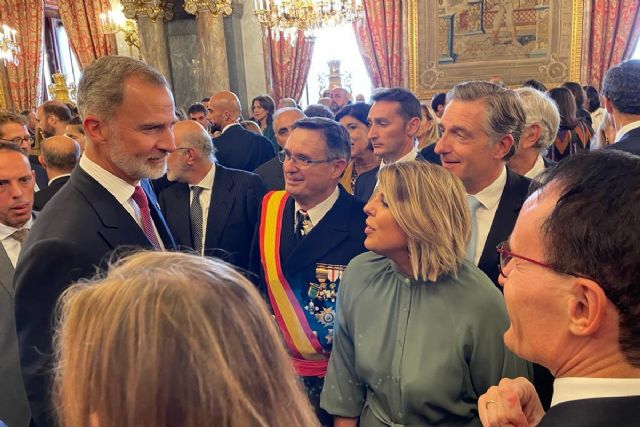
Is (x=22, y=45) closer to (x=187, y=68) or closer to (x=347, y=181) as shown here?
(x=187, y=68)

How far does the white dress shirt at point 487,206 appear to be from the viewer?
2.10 metres

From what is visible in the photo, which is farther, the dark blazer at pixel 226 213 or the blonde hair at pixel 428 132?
the blonde hair at pixel 428 132

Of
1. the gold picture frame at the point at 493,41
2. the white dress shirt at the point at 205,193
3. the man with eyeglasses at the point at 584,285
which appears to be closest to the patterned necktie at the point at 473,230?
the man with eyeglasses at the point at 584,285

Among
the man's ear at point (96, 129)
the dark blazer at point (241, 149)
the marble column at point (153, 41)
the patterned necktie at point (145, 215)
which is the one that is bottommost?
the dark blazer at point (241, 149)

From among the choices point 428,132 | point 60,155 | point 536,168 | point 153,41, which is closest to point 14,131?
point 60,155

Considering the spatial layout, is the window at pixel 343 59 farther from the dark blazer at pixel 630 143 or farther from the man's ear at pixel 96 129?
the man's ear at pixel 96 129

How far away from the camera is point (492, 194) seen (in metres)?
2.18

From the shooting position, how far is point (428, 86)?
1043cm

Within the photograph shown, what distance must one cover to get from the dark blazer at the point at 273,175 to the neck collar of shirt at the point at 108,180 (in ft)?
6.54

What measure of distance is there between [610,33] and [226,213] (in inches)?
356

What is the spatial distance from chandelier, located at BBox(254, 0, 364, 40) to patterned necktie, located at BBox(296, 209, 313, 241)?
5.50 m

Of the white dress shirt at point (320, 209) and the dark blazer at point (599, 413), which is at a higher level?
the dark blazer at point (599, 413)

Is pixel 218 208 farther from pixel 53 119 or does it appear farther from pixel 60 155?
pixel 53 119

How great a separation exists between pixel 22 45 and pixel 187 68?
265 inches
